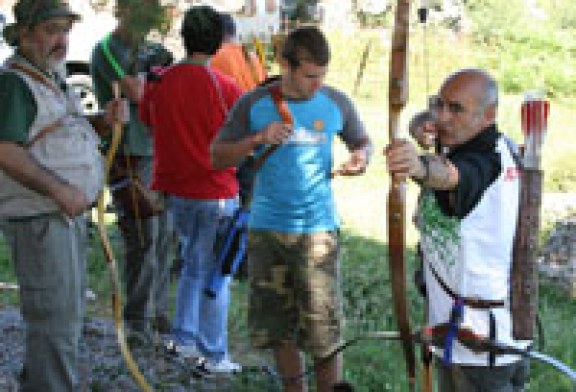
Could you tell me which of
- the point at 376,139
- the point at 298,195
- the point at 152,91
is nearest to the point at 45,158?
the point at 298,195

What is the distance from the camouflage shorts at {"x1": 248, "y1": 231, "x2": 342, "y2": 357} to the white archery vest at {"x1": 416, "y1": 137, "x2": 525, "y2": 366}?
89cm

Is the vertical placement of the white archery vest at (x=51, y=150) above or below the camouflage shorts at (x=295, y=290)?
above

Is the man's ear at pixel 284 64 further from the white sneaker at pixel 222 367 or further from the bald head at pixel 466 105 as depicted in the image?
the white sneaker at pixel 222 367

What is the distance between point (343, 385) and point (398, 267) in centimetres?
116

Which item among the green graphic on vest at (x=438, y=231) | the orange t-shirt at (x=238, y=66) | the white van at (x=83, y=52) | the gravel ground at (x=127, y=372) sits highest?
the white van at (x=83, y=52)

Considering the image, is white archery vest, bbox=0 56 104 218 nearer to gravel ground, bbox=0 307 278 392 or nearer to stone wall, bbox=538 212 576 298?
gravel ground, bbox=0 307 278 392

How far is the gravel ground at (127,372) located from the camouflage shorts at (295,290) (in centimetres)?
85

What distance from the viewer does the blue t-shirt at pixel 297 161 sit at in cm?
396

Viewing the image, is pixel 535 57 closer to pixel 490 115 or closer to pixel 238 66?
pixel 238 66

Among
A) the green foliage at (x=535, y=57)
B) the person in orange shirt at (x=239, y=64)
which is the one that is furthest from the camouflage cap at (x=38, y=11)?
the green foliage at (x=535, y=57)

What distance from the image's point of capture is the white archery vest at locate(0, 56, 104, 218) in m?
3.58

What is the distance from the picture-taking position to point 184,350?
509cm

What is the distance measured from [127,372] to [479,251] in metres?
2.52

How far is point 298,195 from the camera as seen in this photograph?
13.0 ft
